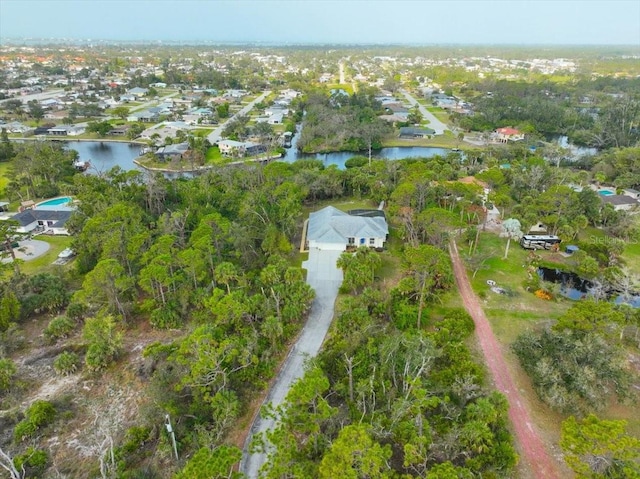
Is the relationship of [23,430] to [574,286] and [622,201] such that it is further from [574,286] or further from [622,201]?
[622,201]

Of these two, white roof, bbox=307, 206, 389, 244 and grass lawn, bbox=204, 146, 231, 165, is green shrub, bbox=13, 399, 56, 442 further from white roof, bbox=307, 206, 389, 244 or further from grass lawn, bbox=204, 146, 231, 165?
grass lawn, bbox=204, 146, 231, 165

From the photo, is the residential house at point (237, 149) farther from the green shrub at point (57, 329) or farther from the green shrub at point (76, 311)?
the green shrub at point (57, 329)

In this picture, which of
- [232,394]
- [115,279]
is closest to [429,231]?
[232,394]

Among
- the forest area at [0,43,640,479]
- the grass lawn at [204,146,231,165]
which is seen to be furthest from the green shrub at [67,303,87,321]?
the grass lawn at [204,146,231,165]

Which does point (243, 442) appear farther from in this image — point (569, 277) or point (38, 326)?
point (569, 277)

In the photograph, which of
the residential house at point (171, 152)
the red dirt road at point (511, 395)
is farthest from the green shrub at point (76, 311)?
the residential house at point (171, 152)
